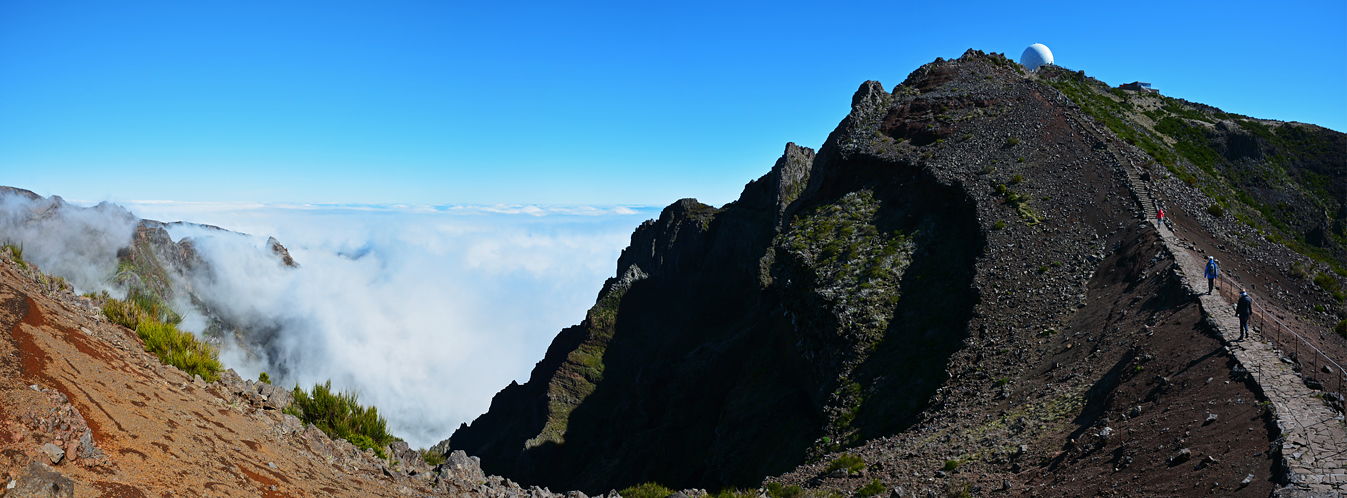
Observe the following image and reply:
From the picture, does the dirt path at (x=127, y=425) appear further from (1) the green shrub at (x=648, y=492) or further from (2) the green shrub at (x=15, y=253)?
(1) the green shrub at (x=648, y=492)

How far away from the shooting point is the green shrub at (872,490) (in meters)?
16.7

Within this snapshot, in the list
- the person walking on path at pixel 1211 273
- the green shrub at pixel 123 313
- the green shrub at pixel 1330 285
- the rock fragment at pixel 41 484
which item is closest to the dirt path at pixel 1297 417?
the person walking on path at pixel 1211 273

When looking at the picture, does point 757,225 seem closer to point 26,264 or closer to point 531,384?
point 531,384

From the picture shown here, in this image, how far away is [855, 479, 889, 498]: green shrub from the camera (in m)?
16.7

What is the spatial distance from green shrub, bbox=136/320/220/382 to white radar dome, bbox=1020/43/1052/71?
266 ft

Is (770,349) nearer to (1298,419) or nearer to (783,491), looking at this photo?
(783,491)

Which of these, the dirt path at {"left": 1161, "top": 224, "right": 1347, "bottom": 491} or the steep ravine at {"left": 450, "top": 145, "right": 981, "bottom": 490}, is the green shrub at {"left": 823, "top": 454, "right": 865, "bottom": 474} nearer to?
the steep ravine at {"left": 450, "top": 145, "right": 981, "bottom": 490}

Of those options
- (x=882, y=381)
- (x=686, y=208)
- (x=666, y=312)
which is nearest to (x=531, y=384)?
(x=666, y=312)

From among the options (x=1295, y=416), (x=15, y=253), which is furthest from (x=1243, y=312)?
(x=15, y=253)

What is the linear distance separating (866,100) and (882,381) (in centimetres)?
3094

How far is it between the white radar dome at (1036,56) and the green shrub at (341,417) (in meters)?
78.8

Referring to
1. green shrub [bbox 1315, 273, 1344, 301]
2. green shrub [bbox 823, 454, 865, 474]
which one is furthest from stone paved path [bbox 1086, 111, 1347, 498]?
green shrub [bbox 823, 454, 865, 474]

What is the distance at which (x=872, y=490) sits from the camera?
16.8 meters

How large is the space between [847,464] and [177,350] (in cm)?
1778
